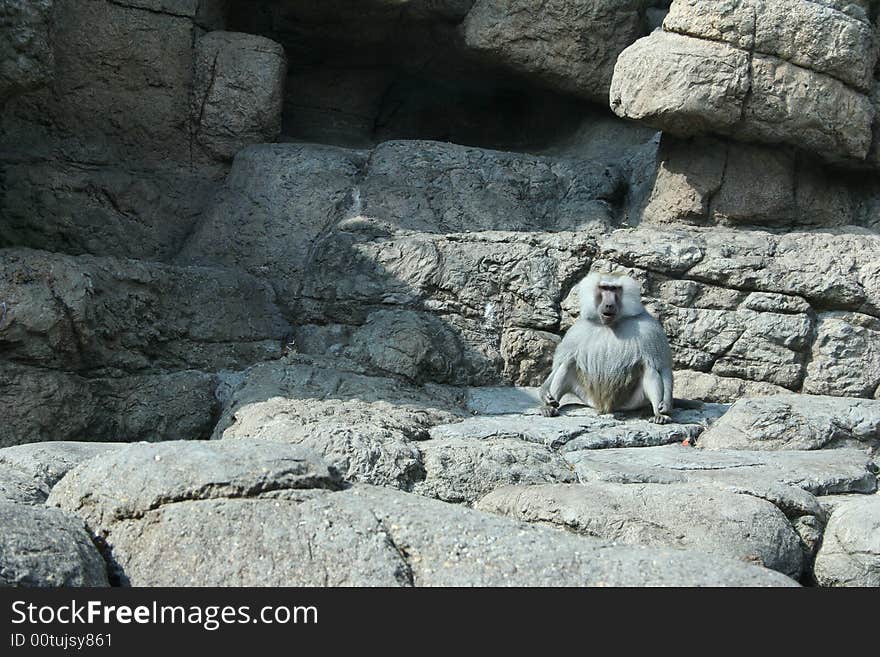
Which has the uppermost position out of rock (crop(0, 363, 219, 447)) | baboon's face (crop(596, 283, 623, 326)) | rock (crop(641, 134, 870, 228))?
rock (crop(641, 134, 870, 228))

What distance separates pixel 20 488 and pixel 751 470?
4203 mm

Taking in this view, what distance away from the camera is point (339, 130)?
13.4m

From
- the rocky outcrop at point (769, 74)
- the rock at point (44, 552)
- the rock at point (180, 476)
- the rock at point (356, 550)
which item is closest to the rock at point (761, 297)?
the rocky outcrop at point (769, 74)

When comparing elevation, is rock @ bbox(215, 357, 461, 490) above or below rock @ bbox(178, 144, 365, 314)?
below

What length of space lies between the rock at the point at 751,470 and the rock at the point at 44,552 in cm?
329

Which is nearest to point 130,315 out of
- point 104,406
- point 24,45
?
point 104,406

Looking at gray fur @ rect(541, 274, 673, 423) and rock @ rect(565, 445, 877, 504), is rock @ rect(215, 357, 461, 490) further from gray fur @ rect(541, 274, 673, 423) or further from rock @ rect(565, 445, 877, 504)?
rock @ rect(565, 445, 877, 504)

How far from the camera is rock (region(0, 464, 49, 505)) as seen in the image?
20.8 feet

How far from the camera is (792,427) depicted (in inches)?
346

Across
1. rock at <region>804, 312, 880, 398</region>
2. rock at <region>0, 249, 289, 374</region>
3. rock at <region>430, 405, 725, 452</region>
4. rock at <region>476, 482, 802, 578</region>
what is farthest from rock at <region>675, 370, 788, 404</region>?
rock at <region>0, 249, 289, 374</region>

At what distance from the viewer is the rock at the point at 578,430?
28.3 ft

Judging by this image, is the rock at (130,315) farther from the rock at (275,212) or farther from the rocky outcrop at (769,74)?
the rocky outcrop at (769,74)

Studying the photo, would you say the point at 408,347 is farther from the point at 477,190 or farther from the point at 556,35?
the point at 556,35

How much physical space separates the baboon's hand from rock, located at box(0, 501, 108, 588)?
14.8 feet
